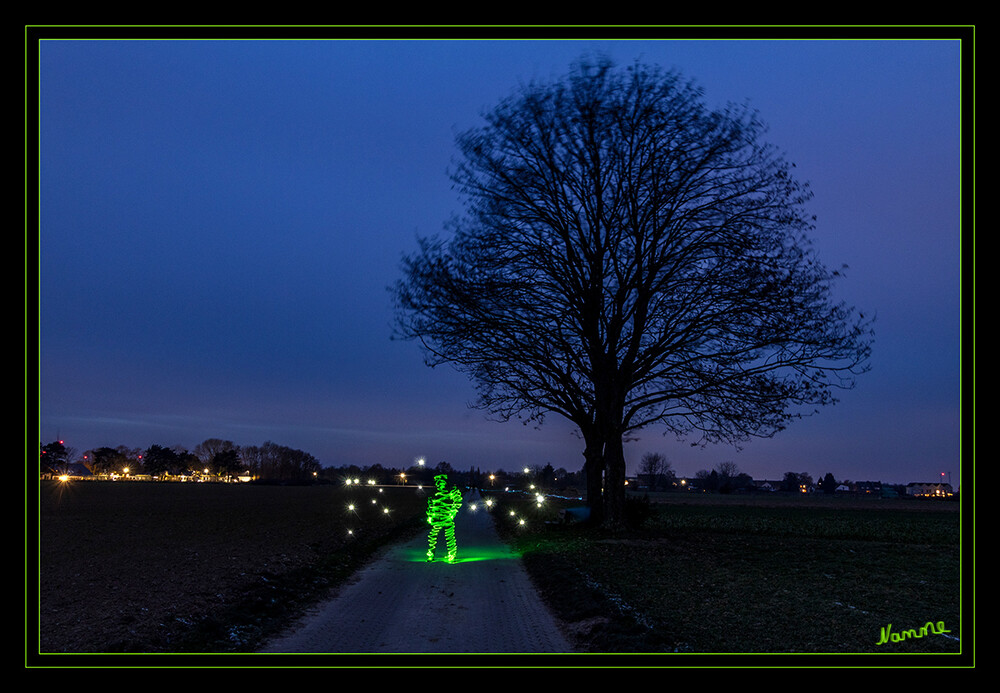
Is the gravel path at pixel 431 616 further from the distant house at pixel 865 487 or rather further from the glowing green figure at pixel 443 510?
the distant house at pixel 865 487

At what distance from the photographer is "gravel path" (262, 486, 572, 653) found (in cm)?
851

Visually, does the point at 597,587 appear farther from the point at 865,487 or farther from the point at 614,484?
the point at 865,487

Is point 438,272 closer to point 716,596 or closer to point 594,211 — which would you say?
point 594,211

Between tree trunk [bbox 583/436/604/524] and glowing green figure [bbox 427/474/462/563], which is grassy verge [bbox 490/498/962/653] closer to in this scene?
tree trunk [bbox 583/436/604/524]

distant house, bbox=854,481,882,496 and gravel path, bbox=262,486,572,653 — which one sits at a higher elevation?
gravel path, bbox=262,486,572,653

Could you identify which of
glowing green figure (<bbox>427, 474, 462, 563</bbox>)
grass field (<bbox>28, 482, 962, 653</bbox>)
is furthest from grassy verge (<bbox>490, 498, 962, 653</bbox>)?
glowing green figure (<bbox>427, 474, 462, 563</bbox>)

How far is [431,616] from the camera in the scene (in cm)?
1022
